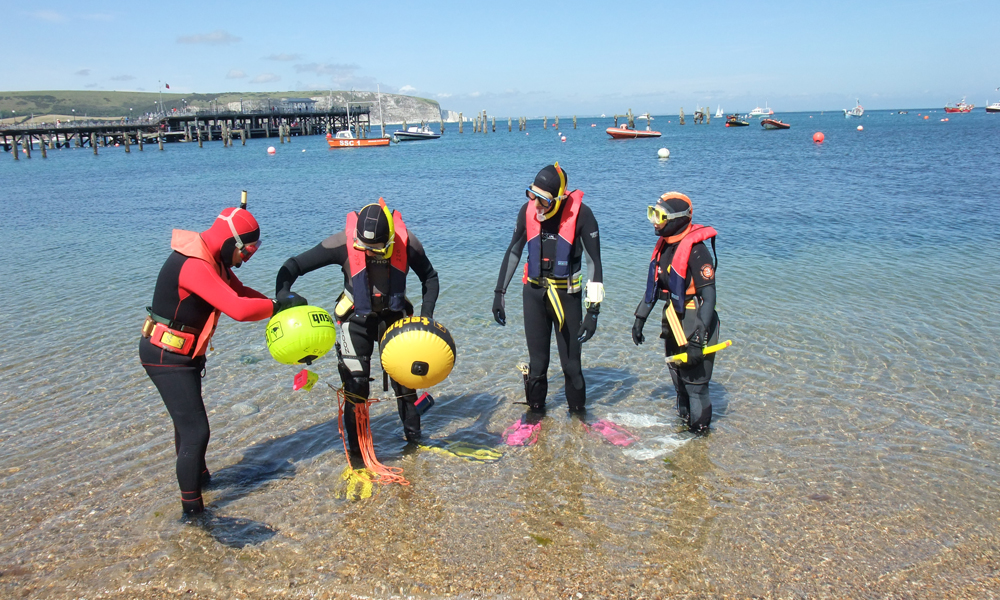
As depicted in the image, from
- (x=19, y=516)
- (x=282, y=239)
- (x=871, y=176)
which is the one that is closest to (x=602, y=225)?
(x=282, y=239)

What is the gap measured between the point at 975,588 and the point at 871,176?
30978mm

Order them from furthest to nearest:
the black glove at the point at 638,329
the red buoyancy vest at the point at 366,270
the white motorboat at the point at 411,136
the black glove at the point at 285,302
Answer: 1. the white motorboat at the point at 411,136
2. the black glove at the point at 638,329
3. the red buoyancy vest at the point at 366,270
4. the black glove at the point at 285,302

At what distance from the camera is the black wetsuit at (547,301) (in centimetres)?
565

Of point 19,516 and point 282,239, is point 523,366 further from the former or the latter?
point 282,239

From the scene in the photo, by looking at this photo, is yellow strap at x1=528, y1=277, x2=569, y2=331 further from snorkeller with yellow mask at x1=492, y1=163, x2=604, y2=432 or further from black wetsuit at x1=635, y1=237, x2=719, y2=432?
black wetsuit at x1=635, y1=237, x2=719, y2=432

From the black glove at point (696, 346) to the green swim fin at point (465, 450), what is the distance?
6.12 ft

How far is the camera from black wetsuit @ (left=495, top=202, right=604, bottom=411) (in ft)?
18.5

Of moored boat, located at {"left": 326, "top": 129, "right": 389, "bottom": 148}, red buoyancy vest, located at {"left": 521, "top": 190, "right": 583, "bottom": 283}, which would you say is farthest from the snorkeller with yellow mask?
moored boat, located at {"left": 326, "top": 129, "right": 389, "bottom": 148}

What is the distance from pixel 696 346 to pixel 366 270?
2785mm

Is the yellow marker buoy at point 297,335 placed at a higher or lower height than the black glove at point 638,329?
higher

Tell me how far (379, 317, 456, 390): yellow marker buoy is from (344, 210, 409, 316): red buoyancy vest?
360 mm

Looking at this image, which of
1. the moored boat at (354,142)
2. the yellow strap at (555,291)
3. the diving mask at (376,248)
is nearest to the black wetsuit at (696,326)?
the yellow strap at (555,291)

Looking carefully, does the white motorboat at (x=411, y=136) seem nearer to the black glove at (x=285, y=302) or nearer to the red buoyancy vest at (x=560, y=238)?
the red buoyancy vest at (x=560, y=238)

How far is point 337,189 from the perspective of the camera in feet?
107
